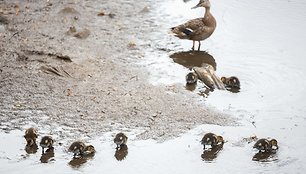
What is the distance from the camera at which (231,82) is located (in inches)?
371

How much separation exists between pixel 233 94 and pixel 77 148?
9.30 ft

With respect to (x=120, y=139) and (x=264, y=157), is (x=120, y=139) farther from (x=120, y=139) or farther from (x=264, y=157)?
(x=264, y=157)

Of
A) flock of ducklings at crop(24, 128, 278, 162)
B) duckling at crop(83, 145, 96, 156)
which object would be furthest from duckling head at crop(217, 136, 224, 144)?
duckling at crop(83, 145, 96, 156)

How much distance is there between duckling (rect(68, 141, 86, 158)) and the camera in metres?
7.52

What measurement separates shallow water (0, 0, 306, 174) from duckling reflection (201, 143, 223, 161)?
0.06m

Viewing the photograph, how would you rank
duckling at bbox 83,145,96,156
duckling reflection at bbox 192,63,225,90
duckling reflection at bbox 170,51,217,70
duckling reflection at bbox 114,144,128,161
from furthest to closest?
duckling reflection at bbox 170,51,217,70, duckling reflection at bbox 192,63,225,90, duckling reflection at bbox 114,144,128,161, duckling at bbox 83,145,96,156

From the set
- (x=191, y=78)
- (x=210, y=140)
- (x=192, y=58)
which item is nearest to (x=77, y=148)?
(x=210, y=140)

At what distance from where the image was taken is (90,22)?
1207 centimetres

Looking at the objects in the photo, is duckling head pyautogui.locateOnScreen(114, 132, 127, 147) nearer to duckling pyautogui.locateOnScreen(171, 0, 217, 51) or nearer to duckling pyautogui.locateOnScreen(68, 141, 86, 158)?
duckling pyautogui.locateOnScreen(68, 141, 86, 158)

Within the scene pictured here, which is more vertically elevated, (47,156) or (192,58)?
(192,58)

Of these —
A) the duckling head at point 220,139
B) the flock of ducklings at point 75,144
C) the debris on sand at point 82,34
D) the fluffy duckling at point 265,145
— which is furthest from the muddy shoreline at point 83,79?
the fluffy duckling at point 265,145

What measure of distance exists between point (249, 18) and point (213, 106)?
3.83 meters

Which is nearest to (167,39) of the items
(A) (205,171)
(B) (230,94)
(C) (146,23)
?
(C) (146,23)

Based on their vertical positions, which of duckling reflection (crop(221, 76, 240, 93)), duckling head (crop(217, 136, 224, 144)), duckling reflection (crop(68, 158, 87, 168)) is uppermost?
duckling reflection (crop(221, 76, 240, 93))
